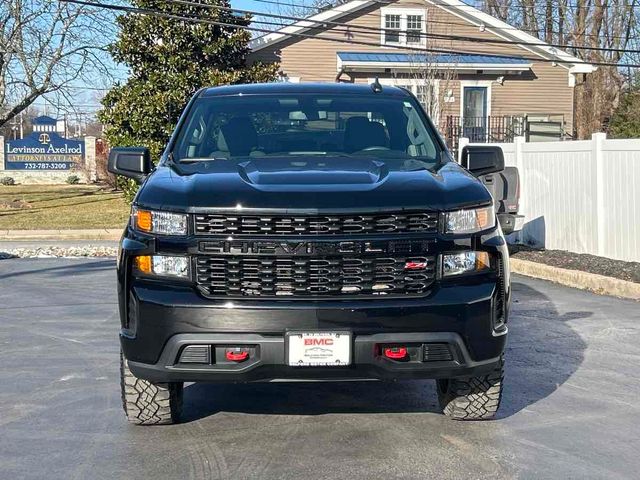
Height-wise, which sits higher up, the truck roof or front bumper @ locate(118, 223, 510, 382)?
the truck roof

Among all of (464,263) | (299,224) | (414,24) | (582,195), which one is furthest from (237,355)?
(414,24)

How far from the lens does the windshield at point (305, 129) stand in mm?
5641

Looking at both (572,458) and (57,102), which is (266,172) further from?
(57,102)

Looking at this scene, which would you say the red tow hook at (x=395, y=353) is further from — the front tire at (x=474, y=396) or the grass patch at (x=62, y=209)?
the grass patch at (x=62, y=209)

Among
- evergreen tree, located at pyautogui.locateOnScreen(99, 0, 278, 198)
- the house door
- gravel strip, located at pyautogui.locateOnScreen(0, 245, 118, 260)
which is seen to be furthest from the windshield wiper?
the house door

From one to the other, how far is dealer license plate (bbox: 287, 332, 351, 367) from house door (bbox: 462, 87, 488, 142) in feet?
76.1

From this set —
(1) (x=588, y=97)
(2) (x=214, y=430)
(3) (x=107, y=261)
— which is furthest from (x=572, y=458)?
(1) (x=588, y=97)

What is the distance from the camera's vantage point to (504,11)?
44938 millimetres

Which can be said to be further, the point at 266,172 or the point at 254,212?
the point at 266,172

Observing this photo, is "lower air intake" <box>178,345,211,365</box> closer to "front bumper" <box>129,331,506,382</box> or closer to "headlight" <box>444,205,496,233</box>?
"front bumper" <box>129,331,506,382</box>

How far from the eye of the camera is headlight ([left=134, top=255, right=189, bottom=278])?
4.39 m

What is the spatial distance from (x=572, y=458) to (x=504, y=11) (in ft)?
141

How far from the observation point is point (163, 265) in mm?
4418

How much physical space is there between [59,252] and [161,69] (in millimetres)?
7680
